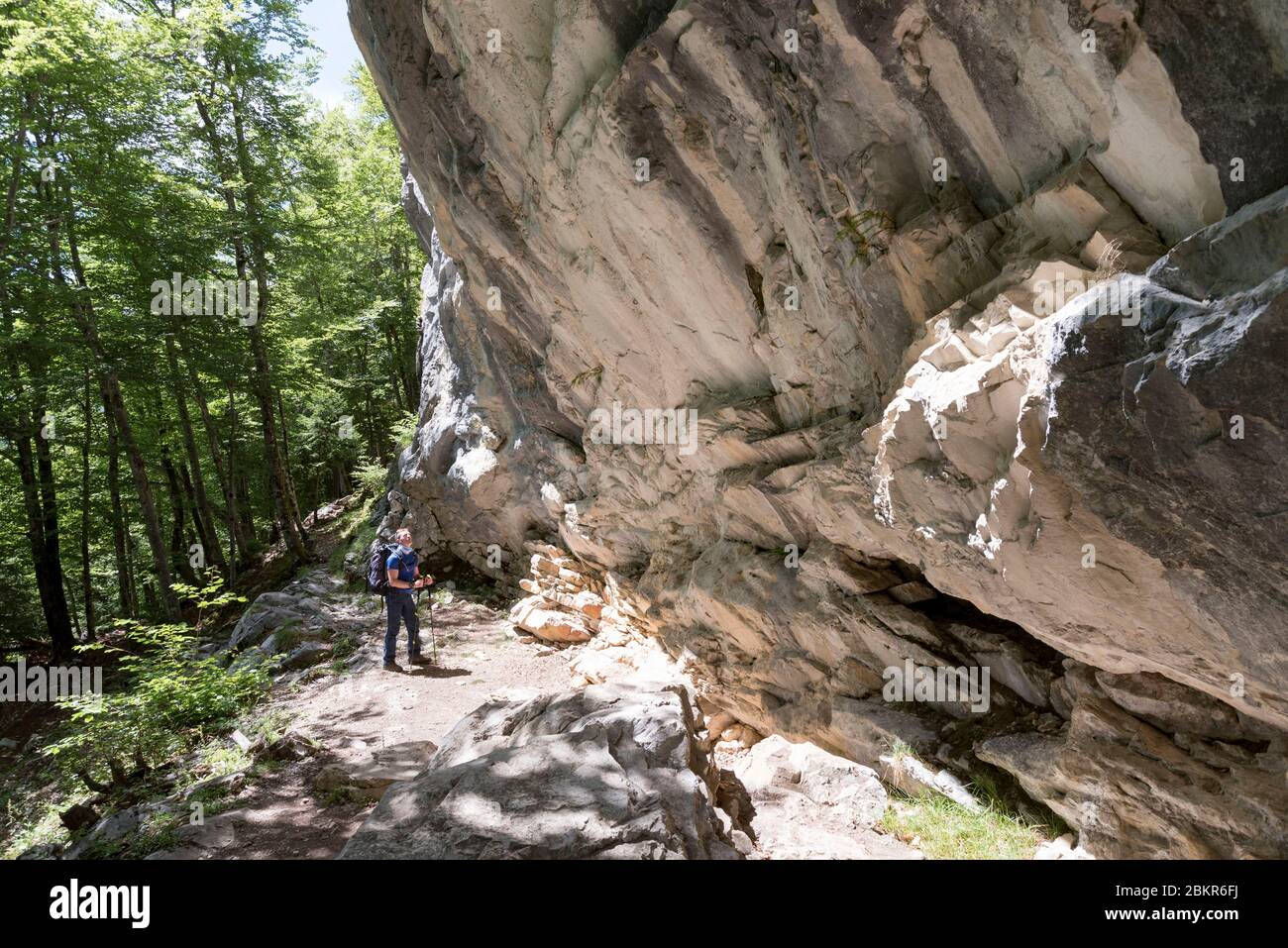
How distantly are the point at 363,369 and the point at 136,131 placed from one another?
9882 millimetres

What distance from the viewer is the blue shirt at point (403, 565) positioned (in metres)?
9.83

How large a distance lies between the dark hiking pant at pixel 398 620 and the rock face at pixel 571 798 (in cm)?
546

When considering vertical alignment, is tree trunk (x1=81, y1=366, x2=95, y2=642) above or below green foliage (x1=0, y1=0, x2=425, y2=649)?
below

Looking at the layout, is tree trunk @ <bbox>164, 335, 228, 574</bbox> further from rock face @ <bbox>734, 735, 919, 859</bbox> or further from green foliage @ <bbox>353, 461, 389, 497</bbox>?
rock face @ <bbox>734, 735, 919, 859</bbox>

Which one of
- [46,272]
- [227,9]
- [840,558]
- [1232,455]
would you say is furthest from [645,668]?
[227,9]

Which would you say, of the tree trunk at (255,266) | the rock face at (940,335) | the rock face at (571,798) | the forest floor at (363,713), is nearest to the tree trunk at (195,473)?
the tree trunk at (255,266)

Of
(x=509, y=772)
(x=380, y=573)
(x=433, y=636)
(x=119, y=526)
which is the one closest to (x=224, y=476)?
(x=119, y=526)

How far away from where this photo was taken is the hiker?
9828mm

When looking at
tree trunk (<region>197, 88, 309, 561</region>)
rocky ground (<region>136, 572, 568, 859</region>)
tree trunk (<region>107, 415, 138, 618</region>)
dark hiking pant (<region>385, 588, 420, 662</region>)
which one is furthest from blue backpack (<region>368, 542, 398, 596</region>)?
tree trunk (<region>107, 415, 138, 618</region>)

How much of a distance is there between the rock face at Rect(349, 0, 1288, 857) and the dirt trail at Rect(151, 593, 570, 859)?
2813mm

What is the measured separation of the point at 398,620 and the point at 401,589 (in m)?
0.56
